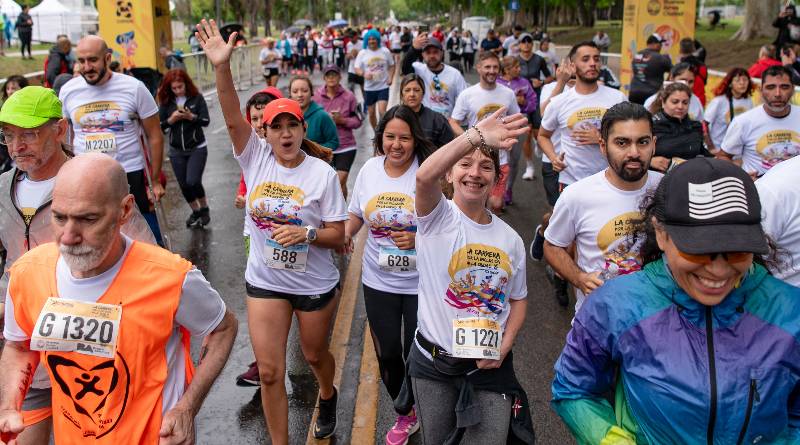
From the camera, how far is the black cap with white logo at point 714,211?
2.05 metres

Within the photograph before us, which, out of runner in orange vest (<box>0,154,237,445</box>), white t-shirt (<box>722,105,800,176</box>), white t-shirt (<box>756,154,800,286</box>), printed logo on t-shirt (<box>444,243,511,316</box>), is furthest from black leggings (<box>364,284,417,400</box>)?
white t-shirt (<box>722,105,800,176</box>)

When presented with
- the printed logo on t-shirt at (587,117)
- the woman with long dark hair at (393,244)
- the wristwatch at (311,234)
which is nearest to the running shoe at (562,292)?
the printed logo on t-shirt at (587,117)

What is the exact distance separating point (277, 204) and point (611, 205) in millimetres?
1861

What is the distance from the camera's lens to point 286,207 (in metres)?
4.27

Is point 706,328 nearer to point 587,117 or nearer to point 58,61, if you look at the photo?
point 587,117

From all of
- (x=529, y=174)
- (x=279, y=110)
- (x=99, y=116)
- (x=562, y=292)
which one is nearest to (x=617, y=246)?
(x=279, y=110)

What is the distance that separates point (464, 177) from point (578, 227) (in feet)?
2.98

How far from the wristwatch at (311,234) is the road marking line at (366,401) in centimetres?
130

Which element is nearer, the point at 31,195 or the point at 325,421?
the point at 31,195

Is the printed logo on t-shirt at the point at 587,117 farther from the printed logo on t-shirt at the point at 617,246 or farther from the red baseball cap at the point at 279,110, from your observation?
the red baseball cap at the point at 279,110

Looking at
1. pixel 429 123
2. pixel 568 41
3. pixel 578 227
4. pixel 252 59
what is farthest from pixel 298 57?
pixel 578 227

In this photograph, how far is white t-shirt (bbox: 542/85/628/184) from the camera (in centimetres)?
632

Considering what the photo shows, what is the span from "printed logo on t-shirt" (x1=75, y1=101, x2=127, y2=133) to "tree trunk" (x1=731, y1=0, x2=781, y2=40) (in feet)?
91.7

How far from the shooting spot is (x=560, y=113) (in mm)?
6582
